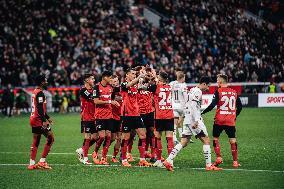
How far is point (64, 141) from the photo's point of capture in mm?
27312

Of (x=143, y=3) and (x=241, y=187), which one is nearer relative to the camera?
(x=241, y=187)

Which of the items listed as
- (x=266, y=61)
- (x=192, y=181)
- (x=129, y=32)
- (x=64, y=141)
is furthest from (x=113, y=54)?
(x=192, y=181)

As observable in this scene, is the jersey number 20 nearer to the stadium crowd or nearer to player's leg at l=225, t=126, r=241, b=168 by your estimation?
player's leg at l=225, t=126, r=241, b=168

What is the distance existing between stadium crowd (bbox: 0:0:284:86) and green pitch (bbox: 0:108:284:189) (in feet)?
52.6

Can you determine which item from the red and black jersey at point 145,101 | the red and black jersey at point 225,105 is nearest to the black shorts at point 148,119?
the red and black jersey at point 145,101

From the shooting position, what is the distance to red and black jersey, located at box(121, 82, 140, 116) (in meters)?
19.2

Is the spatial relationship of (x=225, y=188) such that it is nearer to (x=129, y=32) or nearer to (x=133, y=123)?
(x=133, y=123)

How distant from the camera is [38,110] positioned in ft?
61.2

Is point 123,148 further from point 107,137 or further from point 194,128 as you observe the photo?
point 194,128

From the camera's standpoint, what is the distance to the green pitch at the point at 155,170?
15.6 meters

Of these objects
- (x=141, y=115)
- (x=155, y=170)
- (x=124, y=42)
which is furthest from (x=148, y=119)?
(x=124, y=42)

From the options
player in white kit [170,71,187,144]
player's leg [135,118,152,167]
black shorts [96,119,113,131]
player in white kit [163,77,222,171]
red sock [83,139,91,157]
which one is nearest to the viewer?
player in white kit [163,77,222,171]

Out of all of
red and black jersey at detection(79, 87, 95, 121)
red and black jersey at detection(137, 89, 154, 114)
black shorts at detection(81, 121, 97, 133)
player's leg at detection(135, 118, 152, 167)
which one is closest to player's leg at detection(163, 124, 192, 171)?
player's leg at detection(135, 118, 152, 167)

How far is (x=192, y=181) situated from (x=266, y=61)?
30.2m
